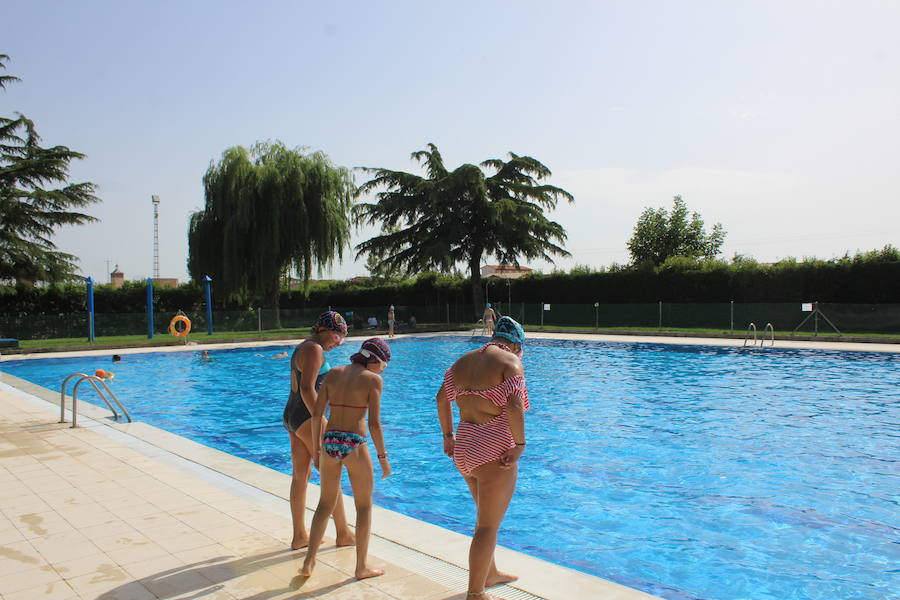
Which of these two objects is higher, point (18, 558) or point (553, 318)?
point (553, 318)

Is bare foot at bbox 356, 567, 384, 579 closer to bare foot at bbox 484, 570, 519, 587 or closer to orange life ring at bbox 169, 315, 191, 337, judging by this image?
bare foot at bbox 484, 570, 519, 587

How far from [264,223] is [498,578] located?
3132cm

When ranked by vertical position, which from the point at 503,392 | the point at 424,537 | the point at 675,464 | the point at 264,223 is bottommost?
the point at 675,464

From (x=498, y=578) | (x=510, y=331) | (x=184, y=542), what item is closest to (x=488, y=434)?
(x=510, y=331)

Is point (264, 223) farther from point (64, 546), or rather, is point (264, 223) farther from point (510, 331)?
point (510, 331)

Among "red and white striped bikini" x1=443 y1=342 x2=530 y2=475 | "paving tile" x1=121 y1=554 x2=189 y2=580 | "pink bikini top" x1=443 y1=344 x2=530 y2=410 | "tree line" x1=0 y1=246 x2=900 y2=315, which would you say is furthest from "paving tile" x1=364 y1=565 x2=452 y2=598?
"tree line" x1=0 y1=246 x2=900 y2=315

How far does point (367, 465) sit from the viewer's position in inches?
167

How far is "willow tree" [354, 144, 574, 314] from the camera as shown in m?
36.0

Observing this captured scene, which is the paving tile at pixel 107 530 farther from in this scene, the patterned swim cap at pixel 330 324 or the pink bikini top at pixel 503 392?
the pink bikini top at pixel 503 392

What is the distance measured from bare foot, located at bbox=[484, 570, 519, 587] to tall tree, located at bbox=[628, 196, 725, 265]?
6179cm

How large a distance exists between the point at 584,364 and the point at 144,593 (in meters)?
16.5

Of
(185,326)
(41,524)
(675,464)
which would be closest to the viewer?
(41,524)

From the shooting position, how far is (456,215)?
124ft

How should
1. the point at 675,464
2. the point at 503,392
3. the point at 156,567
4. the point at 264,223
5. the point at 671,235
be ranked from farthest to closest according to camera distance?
the point at 671,235
the point at 264,223
the point at 675,464
the point at 156,567
the point at 503,392
